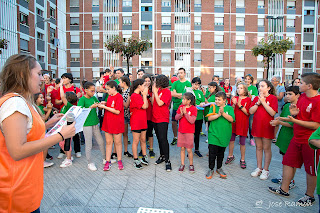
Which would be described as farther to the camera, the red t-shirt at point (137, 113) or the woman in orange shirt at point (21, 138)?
the red t-shirt at point (137, 113)

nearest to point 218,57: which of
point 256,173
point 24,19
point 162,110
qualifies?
point 24,19

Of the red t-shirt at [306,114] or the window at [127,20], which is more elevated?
the window at [127,20]

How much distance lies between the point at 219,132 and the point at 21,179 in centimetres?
381

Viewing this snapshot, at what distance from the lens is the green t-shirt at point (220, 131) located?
15.8 ft

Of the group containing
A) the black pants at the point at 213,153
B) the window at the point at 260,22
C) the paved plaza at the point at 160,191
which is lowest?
the paved plaza at the point at 160,191

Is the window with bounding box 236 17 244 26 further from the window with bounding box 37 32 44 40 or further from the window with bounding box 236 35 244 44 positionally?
the window with bounding box 37 32 44 40

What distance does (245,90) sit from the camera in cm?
559

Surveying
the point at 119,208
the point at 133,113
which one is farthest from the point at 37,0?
the point at 119,208

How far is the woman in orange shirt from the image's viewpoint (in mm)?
1677

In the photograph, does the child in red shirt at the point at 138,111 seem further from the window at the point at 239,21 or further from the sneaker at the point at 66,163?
the window at the point at 239,21

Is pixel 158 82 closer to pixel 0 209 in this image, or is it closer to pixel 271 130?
pixel 271 130

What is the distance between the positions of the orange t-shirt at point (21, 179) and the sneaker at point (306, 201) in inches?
152

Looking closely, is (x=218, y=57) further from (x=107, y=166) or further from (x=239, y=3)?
(x=107, y=166)

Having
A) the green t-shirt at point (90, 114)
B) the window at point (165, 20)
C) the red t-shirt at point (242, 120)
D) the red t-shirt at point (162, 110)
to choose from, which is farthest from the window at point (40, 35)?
the red t-shirt at point (242, 120)
